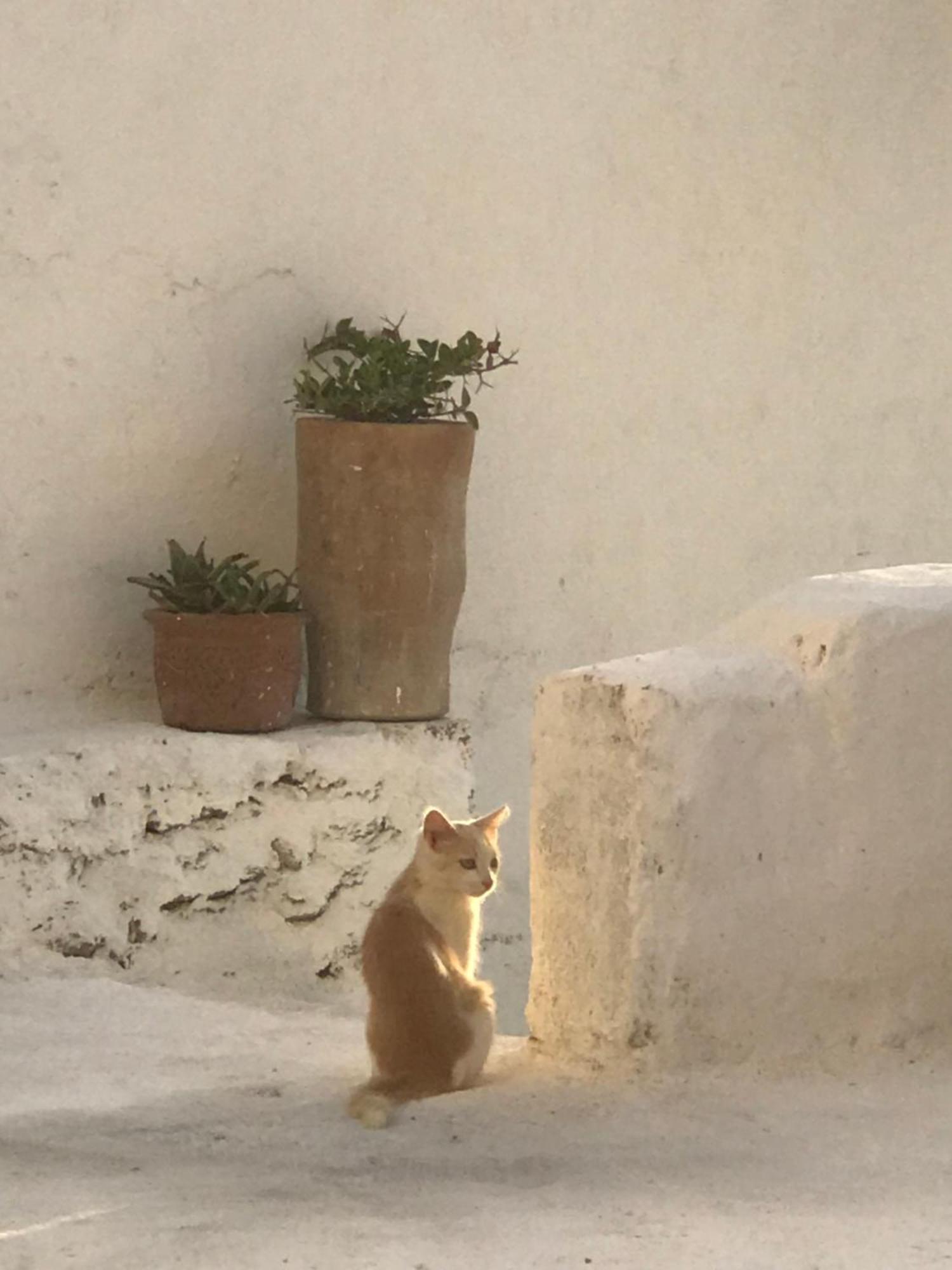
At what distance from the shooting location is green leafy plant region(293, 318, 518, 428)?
4.05 m

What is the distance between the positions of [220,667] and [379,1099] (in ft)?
4.83

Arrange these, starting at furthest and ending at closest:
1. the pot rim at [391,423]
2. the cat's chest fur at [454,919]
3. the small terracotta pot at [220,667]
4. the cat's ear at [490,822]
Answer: the pot rim at [391,423], the small terracotta pot at [220,667], the cat's ear at [490,822], the cat's chest fur at [454,919]

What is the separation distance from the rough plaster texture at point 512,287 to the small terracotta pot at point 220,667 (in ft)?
0.76

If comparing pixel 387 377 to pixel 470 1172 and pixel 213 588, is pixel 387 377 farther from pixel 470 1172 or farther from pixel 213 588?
pixel 470 1172

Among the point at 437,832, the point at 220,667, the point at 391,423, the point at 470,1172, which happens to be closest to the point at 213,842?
the point at 220,667

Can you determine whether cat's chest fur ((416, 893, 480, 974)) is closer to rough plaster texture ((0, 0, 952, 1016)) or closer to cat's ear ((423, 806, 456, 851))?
cat's ear ((423, 806, 456, 851))

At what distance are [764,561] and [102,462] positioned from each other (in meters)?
2.09

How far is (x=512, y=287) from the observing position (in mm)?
4719

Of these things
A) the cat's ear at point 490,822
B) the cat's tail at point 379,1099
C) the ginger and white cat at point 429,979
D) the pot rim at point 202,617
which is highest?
the pot rim at point 202,617

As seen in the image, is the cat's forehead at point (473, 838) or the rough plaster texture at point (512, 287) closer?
the cat's forehead at point (473, 838)

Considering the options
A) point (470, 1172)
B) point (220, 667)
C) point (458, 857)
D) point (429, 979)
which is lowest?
point (470, 1172)

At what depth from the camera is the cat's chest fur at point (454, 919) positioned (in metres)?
2.85

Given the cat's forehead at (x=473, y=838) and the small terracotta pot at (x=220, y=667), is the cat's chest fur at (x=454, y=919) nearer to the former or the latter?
the cat's forehead at (x=473, y=838)

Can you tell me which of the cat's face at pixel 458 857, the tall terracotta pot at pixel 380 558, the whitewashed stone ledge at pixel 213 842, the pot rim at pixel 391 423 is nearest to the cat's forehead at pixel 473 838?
the cat's face at pixel 458 857
